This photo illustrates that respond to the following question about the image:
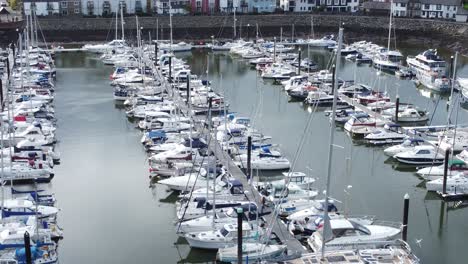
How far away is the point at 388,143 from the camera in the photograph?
3566cm

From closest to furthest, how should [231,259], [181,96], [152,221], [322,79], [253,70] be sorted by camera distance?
1. [231,259]
2. [152,221]
3. [181,96]
4. [322,79]
5. [253,70]

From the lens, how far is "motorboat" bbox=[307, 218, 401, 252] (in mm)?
21109

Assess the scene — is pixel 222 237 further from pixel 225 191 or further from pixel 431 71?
pixel 431 71

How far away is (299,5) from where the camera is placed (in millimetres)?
88938

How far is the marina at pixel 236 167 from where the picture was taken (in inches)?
888

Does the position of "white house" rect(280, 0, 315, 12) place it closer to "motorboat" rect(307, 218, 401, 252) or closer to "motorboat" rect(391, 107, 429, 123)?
"motorboat" rect(391, 107, 429, 123)

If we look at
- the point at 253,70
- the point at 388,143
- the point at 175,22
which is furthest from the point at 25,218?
the point at 175,22

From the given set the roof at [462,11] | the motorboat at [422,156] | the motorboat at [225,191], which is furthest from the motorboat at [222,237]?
the roof at [462,11]

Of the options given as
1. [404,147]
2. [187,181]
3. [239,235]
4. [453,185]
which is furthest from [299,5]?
[239,235]

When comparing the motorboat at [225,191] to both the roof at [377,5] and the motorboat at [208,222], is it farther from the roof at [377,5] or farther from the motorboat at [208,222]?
the roof at [377,5]

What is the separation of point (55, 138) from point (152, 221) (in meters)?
13.6

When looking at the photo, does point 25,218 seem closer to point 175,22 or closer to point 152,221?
point 152,221

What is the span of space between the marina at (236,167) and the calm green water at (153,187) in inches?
3.9

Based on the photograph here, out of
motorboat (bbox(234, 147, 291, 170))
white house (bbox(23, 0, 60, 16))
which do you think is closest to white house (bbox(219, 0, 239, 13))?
white house (bbox(23, 0, 60, 16))
